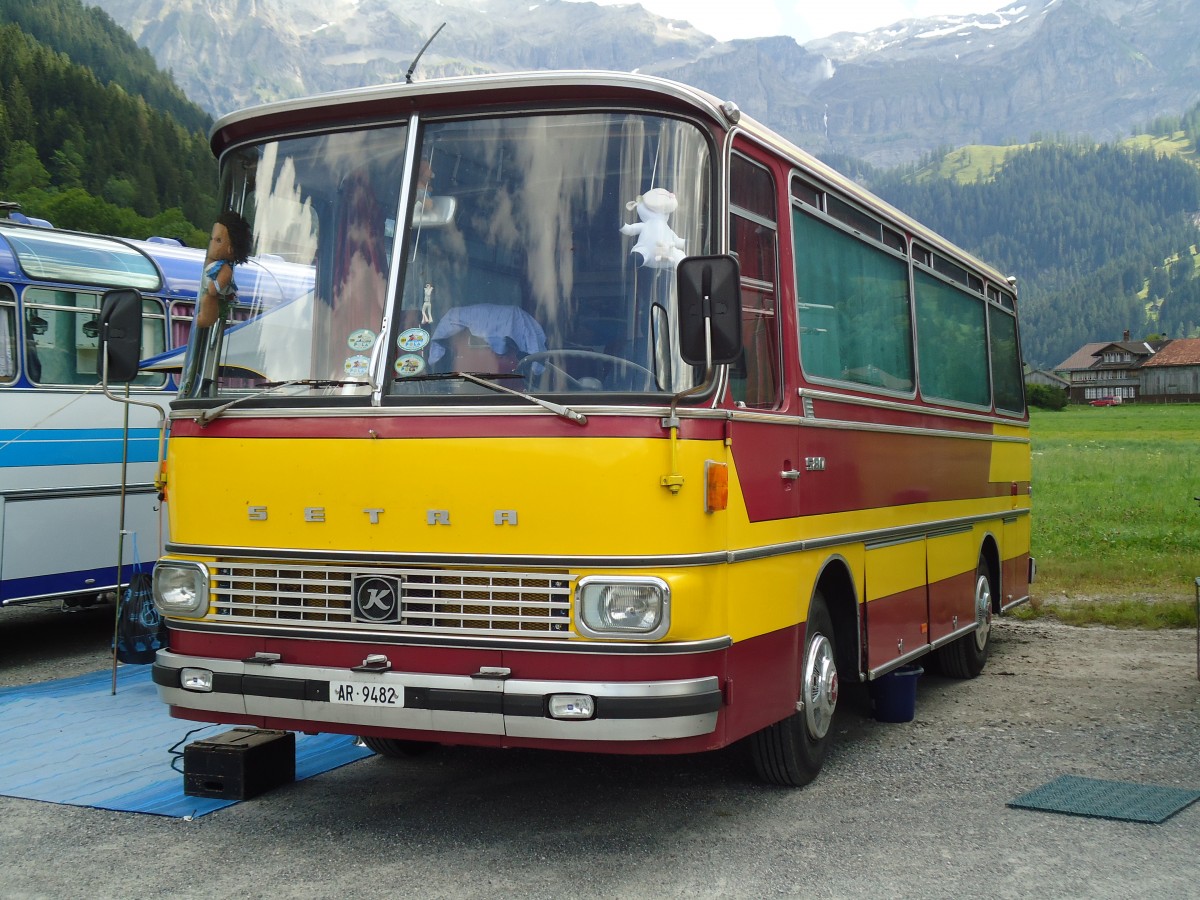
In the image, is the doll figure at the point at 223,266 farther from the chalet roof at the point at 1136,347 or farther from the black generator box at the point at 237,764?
the chalet roof at the point at 1136,347

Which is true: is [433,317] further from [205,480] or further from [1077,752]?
[1077,752]

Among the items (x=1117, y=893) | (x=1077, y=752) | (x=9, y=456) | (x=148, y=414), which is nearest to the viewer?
(x=1117, y=893)

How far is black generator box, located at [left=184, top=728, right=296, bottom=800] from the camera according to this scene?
651 cm

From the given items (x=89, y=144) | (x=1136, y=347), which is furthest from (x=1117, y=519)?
(x=1136, y=347)

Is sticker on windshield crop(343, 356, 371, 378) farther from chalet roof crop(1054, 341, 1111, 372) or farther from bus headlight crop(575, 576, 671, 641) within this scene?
chalet roof crop(1054, 341, 1111, 372)

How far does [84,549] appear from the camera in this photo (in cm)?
1087

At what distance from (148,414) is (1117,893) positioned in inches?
353

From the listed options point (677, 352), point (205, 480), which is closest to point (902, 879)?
point (677, 352)

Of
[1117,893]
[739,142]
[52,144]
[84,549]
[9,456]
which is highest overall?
[52,144]

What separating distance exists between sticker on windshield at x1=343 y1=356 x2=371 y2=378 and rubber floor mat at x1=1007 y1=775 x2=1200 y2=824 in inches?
143

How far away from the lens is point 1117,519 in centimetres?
2609

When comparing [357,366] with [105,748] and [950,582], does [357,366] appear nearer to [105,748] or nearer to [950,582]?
[105,748]

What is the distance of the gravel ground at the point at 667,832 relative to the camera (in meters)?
5.26

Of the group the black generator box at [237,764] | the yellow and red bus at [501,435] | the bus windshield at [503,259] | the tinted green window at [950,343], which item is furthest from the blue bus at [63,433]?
the tinted green window at [950,343]
